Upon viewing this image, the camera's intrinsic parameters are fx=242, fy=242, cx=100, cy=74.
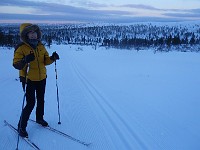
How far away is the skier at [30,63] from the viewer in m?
4.22

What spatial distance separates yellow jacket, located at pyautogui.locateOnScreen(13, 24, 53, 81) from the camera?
4199 mm

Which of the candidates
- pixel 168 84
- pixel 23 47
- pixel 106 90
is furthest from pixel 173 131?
pixel 168 84

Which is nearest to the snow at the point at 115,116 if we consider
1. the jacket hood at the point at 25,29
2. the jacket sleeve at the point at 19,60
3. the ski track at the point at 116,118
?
the ski track at the point at 116,118

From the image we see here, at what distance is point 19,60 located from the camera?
417 centimetres

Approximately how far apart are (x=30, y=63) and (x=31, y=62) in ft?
0.09

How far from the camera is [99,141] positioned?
4.53 metres

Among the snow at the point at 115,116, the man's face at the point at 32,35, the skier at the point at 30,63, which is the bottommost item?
the snow at the point at 115,116

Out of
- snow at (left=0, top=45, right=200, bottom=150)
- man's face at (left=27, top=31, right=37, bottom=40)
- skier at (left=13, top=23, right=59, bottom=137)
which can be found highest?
man's face at (left=27, top=31, right=37, bottom=40)

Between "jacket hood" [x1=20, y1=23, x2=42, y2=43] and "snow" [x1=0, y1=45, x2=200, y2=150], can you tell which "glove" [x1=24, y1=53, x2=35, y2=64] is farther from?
"snow" [x1=0, y1=45, x2=200, y2=150]

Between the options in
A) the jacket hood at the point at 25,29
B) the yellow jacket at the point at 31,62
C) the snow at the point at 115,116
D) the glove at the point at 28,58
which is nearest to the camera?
the glove at the point at 28,58

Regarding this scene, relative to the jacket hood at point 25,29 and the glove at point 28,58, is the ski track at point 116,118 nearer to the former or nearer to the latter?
the glove at point 28,58

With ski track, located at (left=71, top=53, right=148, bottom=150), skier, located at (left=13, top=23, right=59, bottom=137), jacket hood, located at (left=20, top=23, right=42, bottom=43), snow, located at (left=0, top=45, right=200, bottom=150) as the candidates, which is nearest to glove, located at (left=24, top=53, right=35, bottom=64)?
skier, located at (left=13, top=23, right=59, bottom=137)

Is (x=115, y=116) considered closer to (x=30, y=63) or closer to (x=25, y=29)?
(x=30, y=63)

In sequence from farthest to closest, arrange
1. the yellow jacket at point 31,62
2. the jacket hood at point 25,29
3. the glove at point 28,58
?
the jacket hood at point 25,29, the yellow jacket at point 31,62, the glove at point 28,58
